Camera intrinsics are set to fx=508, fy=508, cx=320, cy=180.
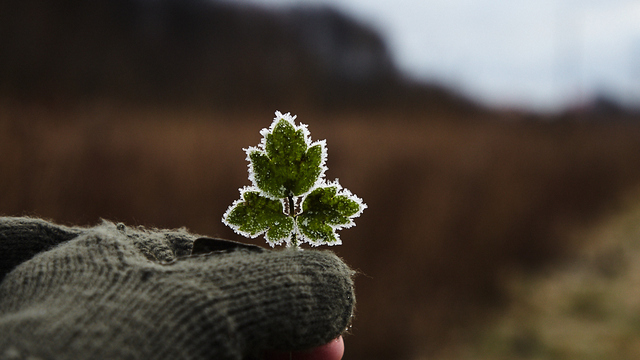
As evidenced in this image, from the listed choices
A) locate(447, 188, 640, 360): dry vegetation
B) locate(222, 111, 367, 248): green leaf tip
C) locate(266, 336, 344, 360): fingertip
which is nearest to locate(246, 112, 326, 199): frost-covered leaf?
locate(222, 111, 367, 248): green leaf tip

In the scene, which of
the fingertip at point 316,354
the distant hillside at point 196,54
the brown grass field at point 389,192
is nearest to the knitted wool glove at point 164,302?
the fingertip at point 316,354

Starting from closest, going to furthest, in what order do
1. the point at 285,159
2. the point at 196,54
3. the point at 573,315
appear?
the point at 285,159 < the point at 196,54 < the point at 573,315

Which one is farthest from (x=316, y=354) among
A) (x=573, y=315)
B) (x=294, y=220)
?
(x=573, y=315)

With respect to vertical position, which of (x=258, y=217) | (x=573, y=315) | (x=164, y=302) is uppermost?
(x=573, y=315)

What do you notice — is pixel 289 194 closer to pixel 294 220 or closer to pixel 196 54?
pixel 294 220

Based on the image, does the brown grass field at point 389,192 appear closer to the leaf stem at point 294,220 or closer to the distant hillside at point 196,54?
the distant hillside at point 196,54

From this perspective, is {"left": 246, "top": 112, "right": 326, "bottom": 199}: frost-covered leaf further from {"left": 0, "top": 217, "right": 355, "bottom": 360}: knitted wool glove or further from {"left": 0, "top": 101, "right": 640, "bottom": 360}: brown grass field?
{"left": 0, "top": 101, "right": 640, "bottom": 360}: brown grass field

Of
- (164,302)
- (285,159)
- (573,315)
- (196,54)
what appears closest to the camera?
(164,302)

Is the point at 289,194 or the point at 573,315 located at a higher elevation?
the point at 573,315
